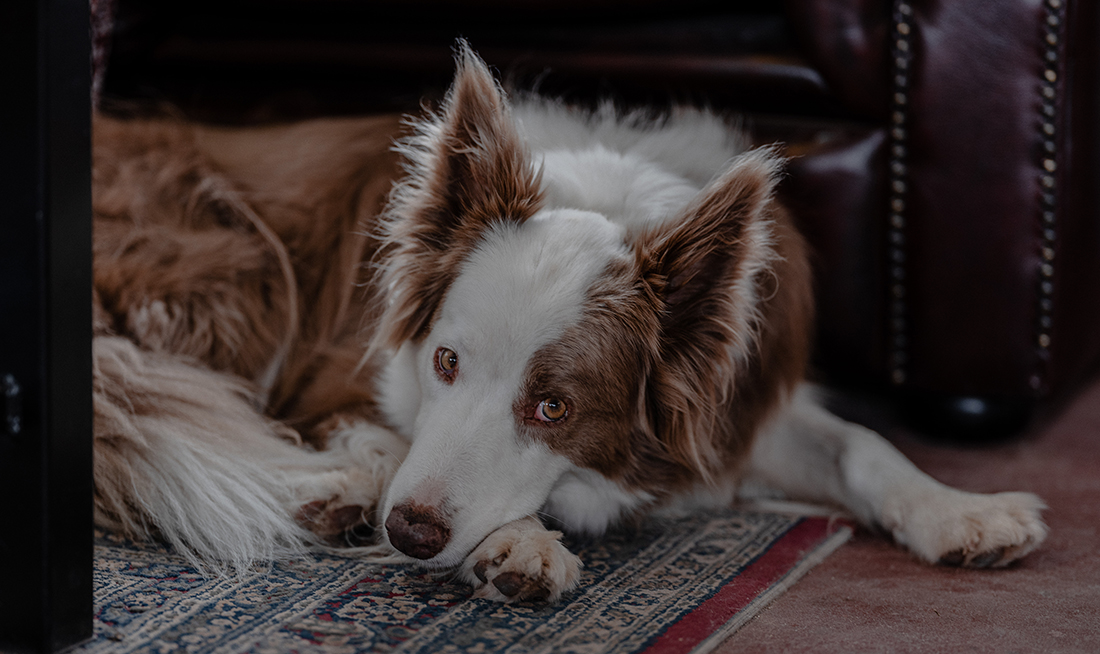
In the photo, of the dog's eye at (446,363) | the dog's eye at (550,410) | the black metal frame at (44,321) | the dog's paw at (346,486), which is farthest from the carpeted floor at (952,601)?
the black metal frame at (44,321)

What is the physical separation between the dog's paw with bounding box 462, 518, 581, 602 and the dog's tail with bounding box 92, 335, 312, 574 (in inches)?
13.6

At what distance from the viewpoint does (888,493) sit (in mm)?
1791

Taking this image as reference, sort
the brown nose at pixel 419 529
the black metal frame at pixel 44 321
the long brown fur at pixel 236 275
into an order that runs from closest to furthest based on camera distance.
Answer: the black metal frame at pixel 44 321 → the brown nose at pixel 419 529 → the long brown fur at pixel 236 275

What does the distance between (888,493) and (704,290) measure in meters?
0.55

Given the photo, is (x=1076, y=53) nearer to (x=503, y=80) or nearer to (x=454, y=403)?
(x=503, y=80)

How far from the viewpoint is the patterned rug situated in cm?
130

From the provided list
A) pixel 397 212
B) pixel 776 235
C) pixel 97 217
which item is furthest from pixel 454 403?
pixel 97 217

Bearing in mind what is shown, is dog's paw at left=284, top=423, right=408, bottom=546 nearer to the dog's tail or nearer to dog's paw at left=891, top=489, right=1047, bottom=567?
the dog's tail

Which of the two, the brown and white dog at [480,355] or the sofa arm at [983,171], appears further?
the sofa arm at [983,171]

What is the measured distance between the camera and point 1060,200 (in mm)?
2078

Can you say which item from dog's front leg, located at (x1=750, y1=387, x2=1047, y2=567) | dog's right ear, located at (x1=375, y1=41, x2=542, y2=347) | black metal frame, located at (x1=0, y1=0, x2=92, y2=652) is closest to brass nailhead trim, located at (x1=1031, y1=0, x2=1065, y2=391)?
dog's front leg, located at (x1=750, y1=387, x2=1047, y2=567)

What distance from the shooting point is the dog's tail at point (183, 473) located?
1.57 meters

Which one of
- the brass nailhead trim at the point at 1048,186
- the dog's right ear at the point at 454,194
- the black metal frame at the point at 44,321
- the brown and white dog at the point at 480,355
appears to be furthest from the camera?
the brass nailhead trim at the point at 1048,186

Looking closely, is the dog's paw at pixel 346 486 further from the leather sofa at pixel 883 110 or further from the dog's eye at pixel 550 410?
the leather sofa at pixel 883 110
